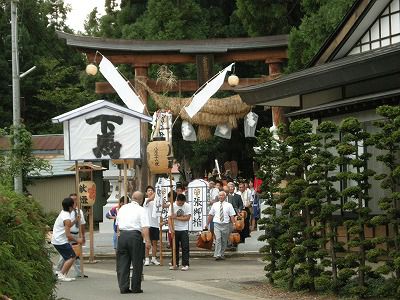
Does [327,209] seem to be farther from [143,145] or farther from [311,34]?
[311,34]

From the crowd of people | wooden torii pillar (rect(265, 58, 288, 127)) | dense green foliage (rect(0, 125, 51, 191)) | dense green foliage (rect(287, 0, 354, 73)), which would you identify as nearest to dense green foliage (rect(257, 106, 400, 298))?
the crowd of people

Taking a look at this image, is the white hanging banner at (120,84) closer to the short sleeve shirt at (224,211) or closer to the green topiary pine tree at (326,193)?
the short sleeve shirt at (224,211)

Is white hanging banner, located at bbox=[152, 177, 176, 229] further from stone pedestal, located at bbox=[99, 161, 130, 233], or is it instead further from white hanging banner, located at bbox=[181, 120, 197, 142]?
white hanging banner, located at bbox=[181, 120, 197, 142]

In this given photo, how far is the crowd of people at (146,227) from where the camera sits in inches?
653

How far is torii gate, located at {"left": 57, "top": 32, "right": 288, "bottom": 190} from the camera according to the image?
27.0 meters

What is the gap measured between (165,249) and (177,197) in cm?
409

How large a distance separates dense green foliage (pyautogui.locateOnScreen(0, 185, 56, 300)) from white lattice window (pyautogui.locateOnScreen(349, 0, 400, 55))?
36.6 ft

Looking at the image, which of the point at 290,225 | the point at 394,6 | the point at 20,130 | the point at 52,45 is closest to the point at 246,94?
the point at 394,6

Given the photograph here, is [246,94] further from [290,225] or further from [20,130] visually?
[20,130]

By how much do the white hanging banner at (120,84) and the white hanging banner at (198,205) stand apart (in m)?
3.30

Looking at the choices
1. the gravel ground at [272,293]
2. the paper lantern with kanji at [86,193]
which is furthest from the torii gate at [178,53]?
the gravel ground at [272,293]

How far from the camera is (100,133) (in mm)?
20859

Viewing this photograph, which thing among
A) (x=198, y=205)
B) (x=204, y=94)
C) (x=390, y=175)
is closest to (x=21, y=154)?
(x=204, y=94)

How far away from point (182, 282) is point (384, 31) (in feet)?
23.7
